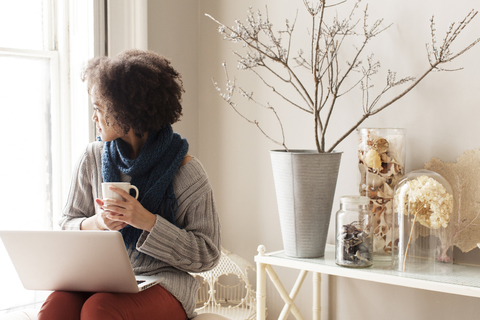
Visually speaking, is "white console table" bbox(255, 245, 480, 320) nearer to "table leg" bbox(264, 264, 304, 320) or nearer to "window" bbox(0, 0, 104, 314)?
"table leg" bbox(264, 264, 304, 320)

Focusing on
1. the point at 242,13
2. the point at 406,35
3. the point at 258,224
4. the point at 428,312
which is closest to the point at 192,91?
the point at 242,13

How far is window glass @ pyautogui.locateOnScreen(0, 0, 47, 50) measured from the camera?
1716 millimetres

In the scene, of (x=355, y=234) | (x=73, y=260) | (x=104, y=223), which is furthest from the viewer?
(x=355, y=234)

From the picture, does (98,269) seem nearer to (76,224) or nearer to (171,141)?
(76,224)

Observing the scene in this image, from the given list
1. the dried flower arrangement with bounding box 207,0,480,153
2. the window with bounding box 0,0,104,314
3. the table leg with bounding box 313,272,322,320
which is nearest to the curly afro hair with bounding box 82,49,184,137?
the dried flower arrangement with bounding box 207,0,480,153

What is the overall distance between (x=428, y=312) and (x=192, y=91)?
1.39 metres

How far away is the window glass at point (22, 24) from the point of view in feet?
5.63

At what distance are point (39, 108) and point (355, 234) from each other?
51.2 inches

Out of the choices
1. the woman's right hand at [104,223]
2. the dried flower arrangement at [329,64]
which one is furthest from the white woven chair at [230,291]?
the woman's right hand at [104,223]

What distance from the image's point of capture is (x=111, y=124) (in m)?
1.30

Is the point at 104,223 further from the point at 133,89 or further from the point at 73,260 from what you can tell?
the point at 133,89

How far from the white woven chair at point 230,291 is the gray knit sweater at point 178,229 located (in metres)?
0.61

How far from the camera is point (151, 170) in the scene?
4.36 ft

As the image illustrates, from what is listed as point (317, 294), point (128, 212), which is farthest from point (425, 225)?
point (128, 212)
